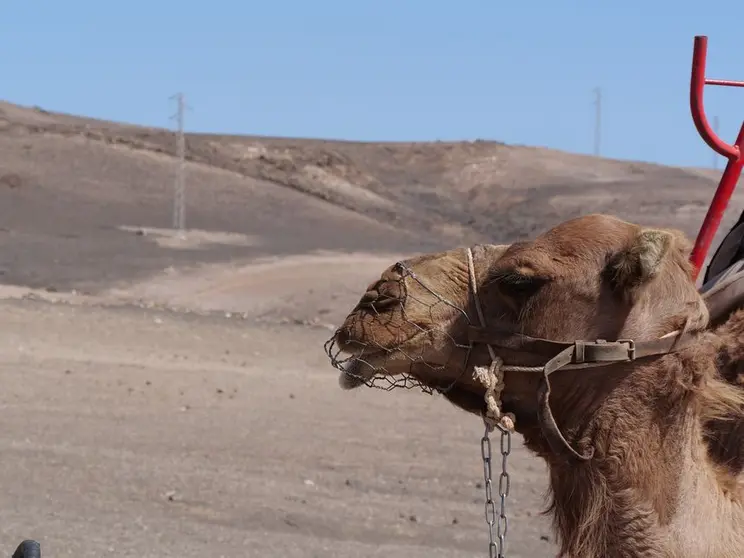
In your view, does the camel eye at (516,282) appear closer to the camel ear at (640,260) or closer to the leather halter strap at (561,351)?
the leather halter strap at (561,351)

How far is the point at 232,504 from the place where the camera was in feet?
29.7

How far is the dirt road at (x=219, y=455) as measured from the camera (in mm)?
8281

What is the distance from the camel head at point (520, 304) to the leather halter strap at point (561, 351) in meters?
0.02

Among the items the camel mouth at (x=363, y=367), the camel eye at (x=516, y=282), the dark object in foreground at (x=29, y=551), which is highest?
the camel eye at (x=516, y=282)

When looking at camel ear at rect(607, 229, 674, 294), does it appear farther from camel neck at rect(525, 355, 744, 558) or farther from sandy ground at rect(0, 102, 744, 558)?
sandy ground at rect(0, 102, 744, 558)

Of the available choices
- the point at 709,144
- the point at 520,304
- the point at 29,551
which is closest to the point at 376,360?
the point at 520,304

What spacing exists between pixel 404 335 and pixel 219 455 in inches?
287

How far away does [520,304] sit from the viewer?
3.55 metres

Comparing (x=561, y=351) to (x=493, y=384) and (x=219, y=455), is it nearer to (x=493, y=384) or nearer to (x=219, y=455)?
(x=493, y=384)

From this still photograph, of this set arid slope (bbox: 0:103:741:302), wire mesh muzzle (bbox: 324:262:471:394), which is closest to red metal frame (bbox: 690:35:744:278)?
wire mesh muzzle (bbox: 324:262:471:394)

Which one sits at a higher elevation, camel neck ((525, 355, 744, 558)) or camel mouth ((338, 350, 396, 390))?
camel mouth ((338, 350, 396, 390))

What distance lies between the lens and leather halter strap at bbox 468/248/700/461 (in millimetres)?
3426

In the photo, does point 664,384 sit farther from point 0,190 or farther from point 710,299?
point 0,190

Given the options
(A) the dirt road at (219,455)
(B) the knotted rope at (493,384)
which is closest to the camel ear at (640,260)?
(B) the knotted rope at (493,384)
